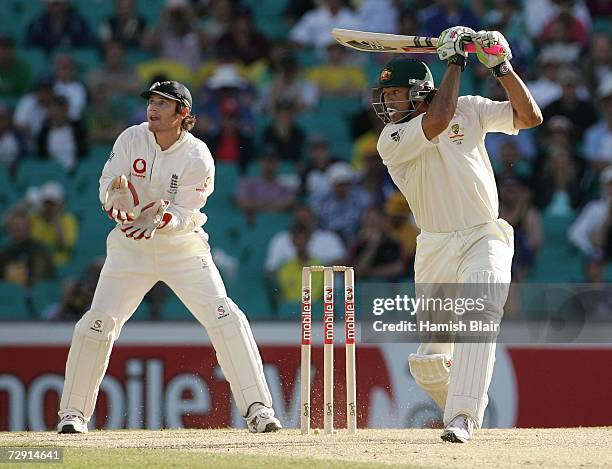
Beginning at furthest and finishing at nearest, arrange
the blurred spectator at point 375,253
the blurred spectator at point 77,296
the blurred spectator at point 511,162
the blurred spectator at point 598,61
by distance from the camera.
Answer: the blurred spectator at point 598,61
the blurred spectator at point 511,162
the blurred spectator at point 375,253
the blurred spectator at point 77,296

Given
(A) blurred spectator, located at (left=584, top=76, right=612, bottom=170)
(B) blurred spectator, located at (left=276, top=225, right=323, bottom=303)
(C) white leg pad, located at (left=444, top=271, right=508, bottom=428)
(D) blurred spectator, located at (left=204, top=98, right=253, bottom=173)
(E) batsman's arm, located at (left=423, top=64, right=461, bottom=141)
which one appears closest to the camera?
(C) white leg pad, located at (left=444, top=271, right=508, bottom=428)

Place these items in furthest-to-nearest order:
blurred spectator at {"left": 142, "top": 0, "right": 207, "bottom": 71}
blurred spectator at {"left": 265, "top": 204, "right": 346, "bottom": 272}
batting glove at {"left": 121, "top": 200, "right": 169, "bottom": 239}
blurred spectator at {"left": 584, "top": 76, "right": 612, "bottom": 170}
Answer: blurred spectator at {"left": 142, "top": 0, "right": 207, "bottom": 71} → blurred spectator at {"left": 584, "top": 76, "right": 612, "bottom": 170} → blurred spectator at {"left": 265, "top": 204, "right": 346, "bottom": 272} → batting glove at {"left": 121, "top": 200, "right": 169, "bottom": 239}

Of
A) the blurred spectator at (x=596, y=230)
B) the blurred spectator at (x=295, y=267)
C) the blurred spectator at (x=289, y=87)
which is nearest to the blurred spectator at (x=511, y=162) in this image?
the blurred spectator at (x=596, y=230)

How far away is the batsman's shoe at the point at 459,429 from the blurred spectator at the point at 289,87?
19.5 feet

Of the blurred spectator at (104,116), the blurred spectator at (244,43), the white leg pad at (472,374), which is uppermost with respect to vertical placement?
the blurred spectator at (244,43)

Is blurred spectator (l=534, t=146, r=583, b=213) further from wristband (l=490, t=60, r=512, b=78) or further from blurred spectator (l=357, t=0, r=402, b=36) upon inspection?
wristband (l=490, t=60, r=512, b=78)

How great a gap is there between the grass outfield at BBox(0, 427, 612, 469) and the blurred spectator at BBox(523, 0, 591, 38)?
553 cm

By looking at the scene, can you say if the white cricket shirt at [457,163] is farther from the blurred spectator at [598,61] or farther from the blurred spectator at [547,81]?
the blurred spectator at [598,61]

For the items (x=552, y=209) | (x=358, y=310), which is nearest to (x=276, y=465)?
(x=358, y=310)

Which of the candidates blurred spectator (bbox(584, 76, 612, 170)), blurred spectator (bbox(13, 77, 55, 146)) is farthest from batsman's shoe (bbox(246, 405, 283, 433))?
blurred spectator (bbox(13, 77, 55, 146))

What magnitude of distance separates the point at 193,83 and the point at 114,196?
537cm

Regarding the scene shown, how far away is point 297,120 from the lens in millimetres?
11320

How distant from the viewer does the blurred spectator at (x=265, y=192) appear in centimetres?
1069

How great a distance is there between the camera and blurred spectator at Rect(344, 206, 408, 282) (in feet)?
32.4
